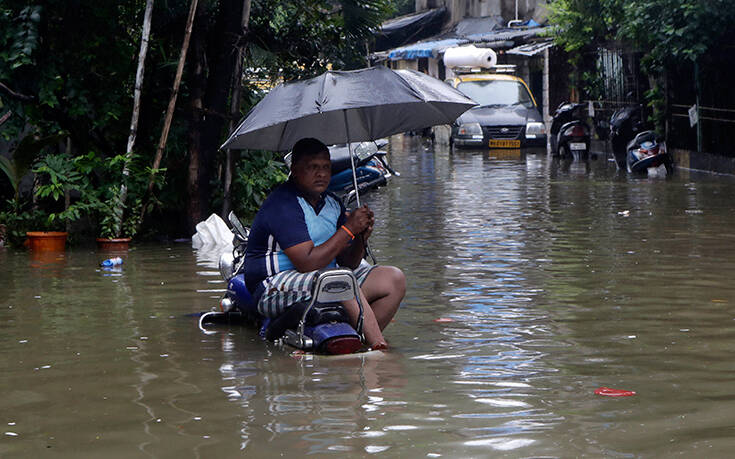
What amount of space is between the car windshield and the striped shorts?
23823 millimetres

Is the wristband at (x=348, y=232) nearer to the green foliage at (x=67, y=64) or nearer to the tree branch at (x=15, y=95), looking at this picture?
the green foliage at (x=67, y=64)

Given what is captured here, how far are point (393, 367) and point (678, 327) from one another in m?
2.10

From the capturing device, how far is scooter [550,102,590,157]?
26.0 metres

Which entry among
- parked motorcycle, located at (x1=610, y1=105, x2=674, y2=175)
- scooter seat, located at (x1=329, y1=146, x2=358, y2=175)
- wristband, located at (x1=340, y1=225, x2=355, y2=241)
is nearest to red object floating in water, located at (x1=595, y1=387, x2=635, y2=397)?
wristband, located at (x1=340, y1=225, x2=355, y2=241)

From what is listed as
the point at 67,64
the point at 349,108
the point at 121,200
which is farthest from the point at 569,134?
the point at 349,108

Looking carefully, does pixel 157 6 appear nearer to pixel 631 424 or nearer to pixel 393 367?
pixel 393 367

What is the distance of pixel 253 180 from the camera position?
13.4m

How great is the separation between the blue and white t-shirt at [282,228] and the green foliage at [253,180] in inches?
239

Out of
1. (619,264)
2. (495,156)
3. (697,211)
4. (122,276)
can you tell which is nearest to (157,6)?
(122,276)

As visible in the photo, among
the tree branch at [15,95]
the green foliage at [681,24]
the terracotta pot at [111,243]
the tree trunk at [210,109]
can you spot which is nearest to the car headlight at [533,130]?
the green foliage at [681,24]

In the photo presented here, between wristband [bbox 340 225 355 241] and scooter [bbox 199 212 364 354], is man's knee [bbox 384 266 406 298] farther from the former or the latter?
wristband [bbox 340 225 355 241]

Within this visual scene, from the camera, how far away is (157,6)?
12.6 m

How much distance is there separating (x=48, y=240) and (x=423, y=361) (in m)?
6.55

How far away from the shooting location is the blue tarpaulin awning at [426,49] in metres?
41.0
